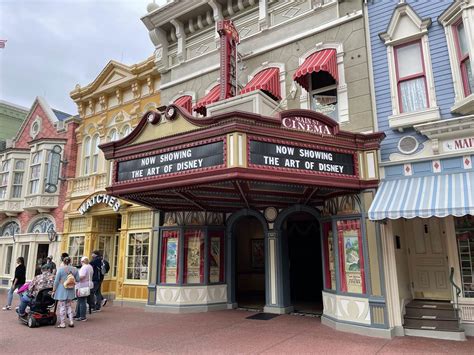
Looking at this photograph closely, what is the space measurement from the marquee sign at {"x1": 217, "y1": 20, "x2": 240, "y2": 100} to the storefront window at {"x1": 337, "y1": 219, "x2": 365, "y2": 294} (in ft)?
16.4

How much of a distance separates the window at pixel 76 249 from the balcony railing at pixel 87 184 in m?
1.95

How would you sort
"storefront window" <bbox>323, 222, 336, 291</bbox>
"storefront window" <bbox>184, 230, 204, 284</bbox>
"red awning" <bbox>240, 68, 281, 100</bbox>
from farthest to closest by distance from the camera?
"storefront window" <bbox>184, 230, 204, 284</bbox>
"red awning" <bbox>240, 68, 281, 100</bbox>
"storefront window" <bbox>323, 222, 336, 291</bbox>

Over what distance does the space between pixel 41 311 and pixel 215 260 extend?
5.09 meters

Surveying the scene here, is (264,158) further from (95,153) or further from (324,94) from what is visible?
(95,153)

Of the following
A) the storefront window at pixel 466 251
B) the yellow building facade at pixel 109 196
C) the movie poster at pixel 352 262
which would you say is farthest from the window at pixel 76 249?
the storefront window at pixel 466 251

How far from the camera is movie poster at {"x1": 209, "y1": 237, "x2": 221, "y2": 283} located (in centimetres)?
1188

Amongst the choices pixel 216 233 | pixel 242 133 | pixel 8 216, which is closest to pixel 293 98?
pixel 242 133

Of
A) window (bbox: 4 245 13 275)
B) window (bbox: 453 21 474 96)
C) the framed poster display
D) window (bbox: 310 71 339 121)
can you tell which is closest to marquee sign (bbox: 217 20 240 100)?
window (bbox: 310 71 339 121)

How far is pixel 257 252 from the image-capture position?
53.2ft

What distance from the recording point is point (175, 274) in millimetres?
11711

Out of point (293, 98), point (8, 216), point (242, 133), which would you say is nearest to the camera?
point (242, 133)

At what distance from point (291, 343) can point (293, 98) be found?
6.58 meters

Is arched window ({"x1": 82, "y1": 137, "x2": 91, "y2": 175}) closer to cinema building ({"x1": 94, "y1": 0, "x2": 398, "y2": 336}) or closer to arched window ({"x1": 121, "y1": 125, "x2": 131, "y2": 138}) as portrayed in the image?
arched window ({"x1": 121, "y1": 125, "x2": 131, "y2": 138})

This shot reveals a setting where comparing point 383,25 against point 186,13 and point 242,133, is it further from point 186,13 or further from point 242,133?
point 186,13
